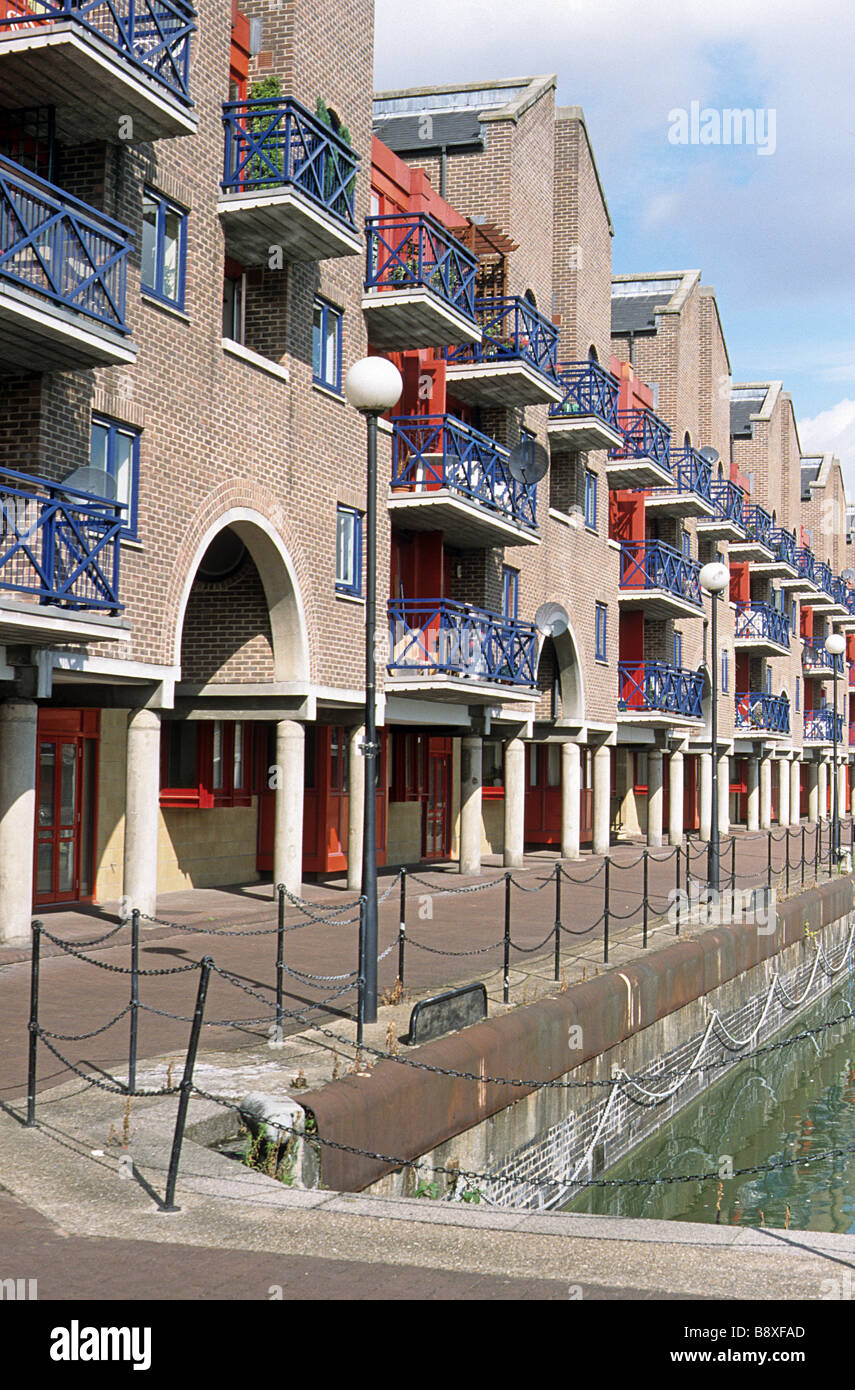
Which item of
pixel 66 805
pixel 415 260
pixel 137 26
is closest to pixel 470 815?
pixel 66 805

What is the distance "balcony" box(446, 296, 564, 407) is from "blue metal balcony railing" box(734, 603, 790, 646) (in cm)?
2385

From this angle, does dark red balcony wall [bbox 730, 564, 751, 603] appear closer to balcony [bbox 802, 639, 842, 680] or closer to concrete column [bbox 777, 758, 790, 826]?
concrete column [bbox 777, 758, 790, 826]

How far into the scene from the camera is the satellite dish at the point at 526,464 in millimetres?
27375

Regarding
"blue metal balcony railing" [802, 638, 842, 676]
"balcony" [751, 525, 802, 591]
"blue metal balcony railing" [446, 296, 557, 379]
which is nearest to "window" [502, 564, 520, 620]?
"blue metal balcony railing" [446, 296, 557, 379]

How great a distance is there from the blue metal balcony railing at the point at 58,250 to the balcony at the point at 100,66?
891 mm

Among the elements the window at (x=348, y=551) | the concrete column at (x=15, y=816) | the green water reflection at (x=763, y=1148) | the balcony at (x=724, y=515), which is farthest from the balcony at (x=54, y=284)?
the balcony at (x=724, y=515)

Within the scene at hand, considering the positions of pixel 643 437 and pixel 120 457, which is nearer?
pixel 120 457

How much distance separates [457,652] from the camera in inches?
940

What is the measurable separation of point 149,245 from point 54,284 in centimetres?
359

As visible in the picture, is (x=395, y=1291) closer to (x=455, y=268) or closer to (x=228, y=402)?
(x=228, y=402)

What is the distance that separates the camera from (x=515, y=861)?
96.0ft

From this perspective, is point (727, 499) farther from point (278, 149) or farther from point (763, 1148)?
point (763, 1148)

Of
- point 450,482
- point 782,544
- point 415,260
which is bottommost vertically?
point 450,482

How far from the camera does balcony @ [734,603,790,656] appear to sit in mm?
50188
